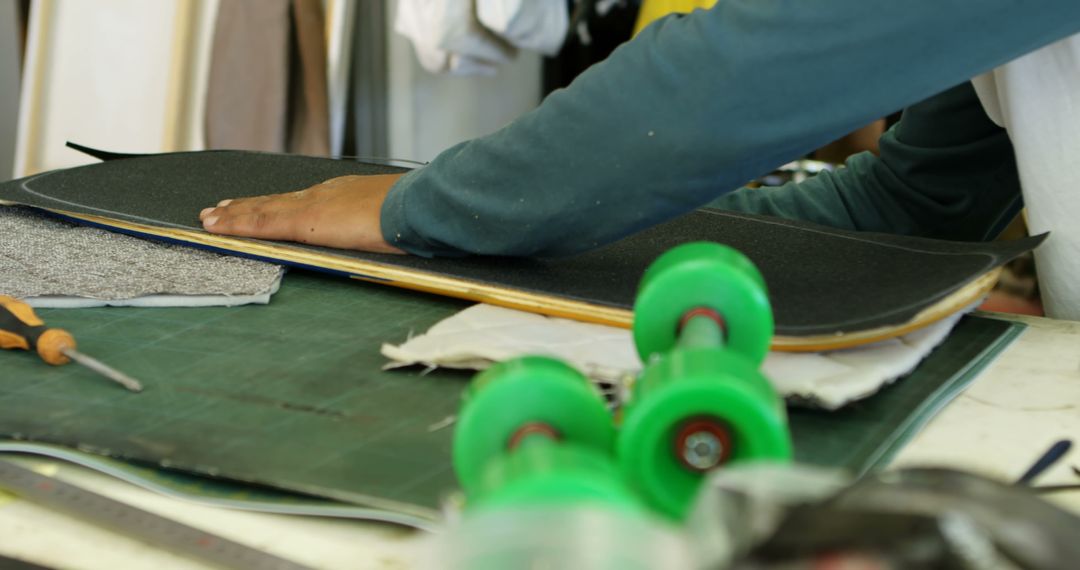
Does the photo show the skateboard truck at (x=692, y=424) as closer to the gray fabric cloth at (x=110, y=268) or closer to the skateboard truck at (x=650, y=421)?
the skateboard truck at (x=650, y=421)

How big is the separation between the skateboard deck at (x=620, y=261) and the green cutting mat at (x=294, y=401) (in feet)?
0.14

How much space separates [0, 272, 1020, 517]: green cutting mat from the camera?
1.94 ft

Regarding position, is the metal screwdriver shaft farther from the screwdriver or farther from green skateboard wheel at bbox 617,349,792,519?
green skateboard wheel at bbox 617,349,792,519

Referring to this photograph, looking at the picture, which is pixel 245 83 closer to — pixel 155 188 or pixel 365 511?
pixel 155 188

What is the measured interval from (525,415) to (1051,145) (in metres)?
0.63

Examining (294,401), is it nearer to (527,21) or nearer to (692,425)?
(692,425)

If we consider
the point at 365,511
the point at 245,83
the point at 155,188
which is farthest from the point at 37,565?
the point at 245,83

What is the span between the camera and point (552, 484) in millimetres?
326

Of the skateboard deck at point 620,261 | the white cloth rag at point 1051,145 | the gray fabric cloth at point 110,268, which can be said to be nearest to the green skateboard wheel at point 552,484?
the skateboard deck at point 620,261

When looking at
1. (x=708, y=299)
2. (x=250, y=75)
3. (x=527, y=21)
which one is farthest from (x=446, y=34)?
(x=708, y=299)

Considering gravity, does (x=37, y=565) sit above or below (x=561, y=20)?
below

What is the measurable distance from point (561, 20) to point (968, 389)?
76.0 inches

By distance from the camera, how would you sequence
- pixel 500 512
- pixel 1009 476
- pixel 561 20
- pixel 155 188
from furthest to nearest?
pixel 561 20
pixel 155 188
pixel 1009 476
pixel 500 512

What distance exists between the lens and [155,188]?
3.79 feet
